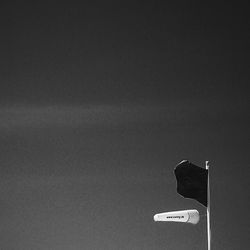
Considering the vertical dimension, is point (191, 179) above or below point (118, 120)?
below

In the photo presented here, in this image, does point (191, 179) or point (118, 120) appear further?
point (118, 120)

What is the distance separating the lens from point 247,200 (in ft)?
14.6

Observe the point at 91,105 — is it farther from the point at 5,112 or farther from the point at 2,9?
the point at 2,9

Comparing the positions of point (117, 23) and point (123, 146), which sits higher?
point (117, 23)

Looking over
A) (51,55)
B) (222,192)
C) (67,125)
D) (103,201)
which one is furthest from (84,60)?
(222,192)

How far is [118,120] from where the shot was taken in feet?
14.9

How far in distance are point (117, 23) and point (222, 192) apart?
1735 millimetres

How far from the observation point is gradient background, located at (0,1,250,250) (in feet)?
14.7

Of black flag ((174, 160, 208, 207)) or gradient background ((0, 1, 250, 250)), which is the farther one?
gradient background ((0, 1, 250, 250))

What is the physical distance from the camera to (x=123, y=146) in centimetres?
453

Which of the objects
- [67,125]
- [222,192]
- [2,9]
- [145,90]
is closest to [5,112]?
[67,125]

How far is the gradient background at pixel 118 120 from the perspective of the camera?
448 cm

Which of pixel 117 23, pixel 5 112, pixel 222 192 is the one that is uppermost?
pixel 117 23

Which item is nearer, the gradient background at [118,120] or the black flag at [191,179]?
the black flag at [191,179]
